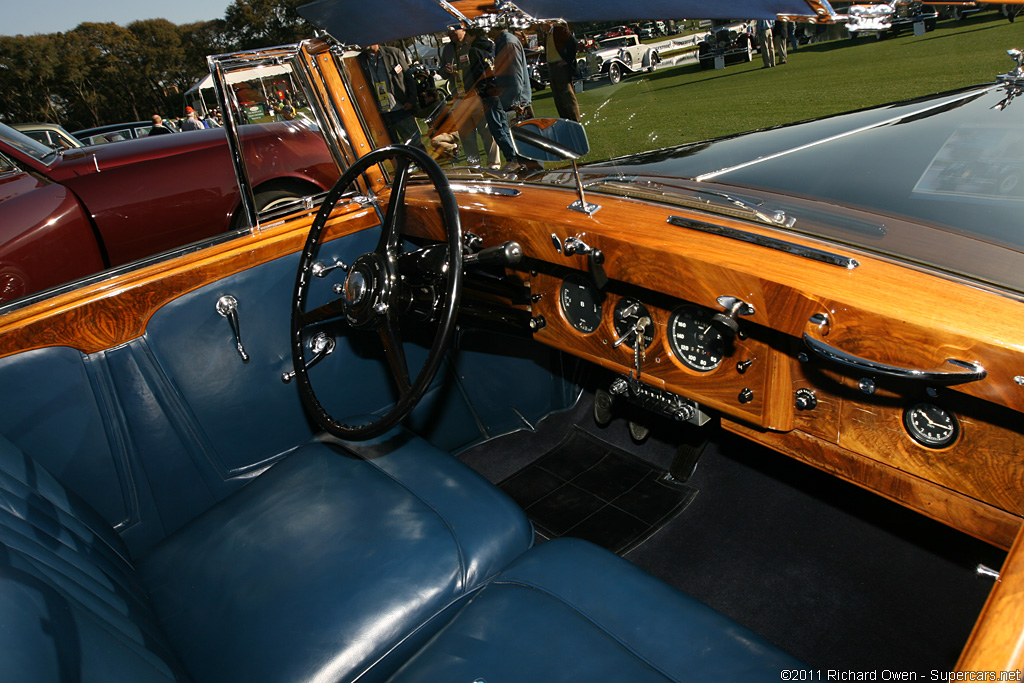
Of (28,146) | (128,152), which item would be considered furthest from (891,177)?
(28,146)

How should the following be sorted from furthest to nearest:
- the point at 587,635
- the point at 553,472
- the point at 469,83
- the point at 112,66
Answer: the point at 112,66 < the point at 553,472 < the point at 469,83 < the point at 587,635

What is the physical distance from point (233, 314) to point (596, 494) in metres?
1.39

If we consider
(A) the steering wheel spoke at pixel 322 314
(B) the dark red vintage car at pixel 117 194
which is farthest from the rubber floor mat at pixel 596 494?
(B) the dark red vintage car at pixel 117 194

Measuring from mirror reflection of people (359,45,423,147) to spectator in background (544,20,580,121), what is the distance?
1.64ft

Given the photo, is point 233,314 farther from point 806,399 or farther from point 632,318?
point 806,399

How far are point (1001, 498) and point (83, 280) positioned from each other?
2.20m

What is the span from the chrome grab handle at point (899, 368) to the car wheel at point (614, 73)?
0.83 metres

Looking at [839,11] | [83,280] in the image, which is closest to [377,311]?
[83,280]

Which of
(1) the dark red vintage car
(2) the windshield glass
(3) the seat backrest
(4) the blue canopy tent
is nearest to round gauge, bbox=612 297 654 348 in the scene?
(4) the blue canopy tent

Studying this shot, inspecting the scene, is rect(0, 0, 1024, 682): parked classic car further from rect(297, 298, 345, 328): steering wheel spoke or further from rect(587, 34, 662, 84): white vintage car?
rect(587, 34, 662, 84): white vintage car

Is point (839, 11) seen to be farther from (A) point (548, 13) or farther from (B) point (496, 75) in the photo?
(B) point (496, 75)

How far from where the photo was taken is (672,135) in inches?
76.7

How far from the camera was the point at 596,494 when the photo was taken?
97.7 inches

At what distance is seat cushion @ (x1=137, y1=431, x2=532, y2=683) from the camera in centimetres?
137
